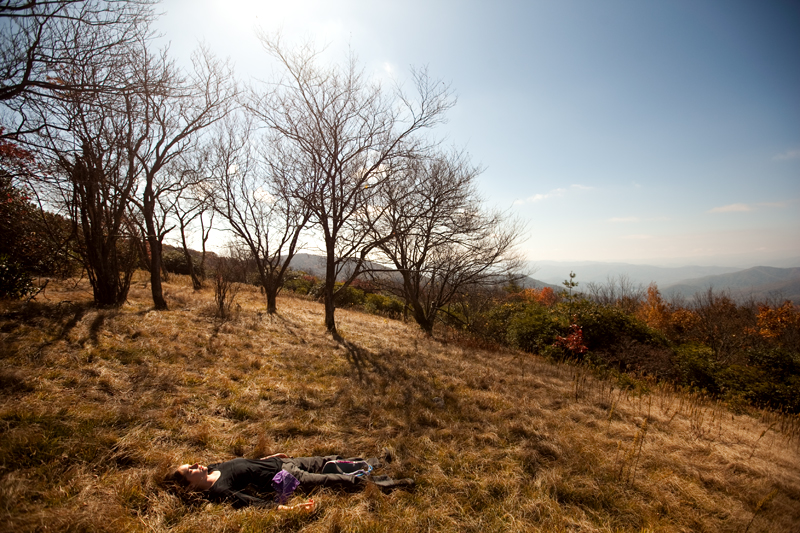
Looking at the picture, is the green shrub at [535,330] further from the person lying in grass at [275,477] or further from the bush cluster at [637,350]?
the person lying in grass at [275,477]

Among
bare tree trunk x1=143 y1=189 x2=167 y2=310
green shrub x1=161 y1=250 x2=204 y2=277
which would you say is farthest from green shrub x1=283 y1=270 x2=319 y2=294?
bare tree trunk x1=143 y1=189 x2=167 y2=310

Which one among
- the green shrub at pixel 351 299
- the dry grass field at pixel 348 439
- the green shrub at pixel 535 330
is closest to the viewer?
the dry grass field at pixel 348 439

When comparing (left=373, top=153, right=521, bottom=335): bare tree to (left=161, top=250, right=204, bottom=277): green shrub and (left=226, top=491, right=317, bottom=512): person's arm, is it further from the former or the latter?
(left=161, top=250, right=204, bottom=277): green shrub

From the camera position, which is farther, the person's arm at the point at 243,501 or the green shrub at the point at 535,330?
the green shrub at the point at 535,330

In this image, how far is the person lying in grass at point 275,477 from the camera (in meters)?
2.52

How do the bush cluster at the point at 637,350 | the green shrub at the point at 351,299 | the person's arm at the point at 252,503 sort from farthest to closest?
1. the green shrub at the point at 351,299
2. the bush cluster at the point at 637,350
3. the person's arm at the point at 252,503

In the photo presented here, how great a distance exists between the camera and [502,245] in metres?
11.7

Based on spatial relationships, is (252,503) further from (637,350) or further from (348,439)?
(637,350)

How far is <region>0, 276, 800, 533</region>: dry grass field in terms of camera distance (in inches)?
93.0

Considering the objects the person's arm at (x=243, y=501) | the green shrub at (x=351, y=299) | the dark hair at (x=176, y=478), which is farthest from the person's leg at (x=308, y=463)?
the green shrub at (x=351, y=299)

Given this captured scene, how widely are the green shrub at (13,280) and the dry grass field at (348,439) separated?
41cm

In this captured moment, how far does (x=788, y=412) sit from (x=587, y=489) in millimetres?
6930

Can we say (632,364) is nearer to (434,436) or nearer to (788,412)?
(788,412)

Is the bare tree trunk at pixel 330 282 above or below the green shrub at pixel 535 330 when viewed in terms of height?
above
